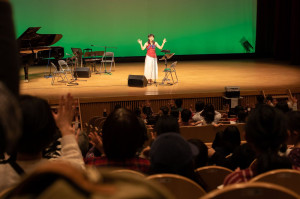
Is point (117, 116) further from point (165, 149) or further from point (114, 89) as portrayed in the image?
point (114, 89)

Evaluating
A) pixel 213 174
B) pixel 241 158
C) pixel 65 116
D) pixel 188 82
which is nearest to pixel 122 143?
pixel 65 116

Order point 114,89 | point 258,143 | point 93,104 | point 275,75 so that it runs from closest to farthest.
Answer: point 258,143 < point 93,104 < point 114,89 < point 275,75

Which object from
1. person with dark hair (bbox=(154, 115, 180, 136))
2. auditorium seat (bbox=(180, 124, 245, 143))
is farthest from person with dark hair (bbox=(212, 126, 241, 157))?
auditorium seat (bbox=(180, 124, 245, 143))

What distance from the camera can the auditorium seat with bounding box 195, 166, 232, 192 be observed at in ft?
6.85

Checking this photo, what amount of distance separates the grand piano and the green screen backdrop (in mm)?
2981

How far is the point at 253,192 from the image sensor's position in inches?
39.5

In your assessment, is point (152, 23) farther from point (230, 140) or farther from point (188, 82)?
point (230, 140)

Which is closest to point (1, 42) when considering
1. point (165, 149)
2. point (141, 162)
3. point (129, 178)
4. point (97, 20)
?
point (129, 178)

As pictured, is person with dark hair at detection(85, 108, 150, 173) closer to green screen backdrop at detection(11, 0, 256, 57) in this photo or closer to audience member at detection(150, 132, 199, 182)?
audience member at detection(150, 132, 199, 182)

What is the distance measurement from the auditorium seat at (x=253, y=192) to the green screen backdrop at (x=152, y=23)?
446 inches

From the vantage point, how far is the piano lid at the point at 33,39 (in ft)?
26.1

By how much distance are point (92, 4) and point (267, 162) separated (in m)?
11.2

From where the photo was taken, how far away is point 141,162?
1.82 meters

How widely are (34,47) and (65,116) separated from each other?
789 cm
